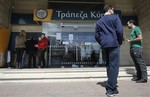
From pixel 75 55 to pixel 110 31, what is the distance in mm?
6086

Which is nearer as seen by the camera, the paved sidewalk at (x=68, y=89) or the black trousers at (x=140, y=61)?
the paved sidewalk at (x=68, y=89)

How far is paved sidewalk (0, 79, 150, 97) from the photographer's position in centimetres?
449

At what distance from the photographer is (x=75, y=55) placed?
10305mm

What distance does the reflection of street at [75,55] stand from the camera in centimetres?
1025

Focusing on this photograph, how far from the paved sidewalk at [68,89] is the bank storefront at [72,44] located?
178 inches

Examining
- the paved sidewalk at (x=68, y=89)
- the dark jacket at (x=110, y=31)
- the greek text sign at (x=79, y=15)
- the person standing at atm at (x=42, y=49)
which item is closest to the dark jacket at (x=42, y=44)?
the person standing at atm at (x=42, y=49)

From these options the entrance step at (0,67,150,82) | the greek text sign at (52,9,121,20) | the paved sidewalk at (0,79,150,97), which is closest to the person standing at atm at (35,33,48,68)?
the greek text sign at (52,9,121,20)

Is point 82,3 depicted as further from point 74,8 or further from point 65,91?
point 65,91

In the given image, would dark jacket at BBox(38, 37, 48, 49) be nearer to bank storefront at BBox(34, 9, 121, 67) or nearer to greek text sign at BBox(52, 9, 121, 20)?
bank storefront at BBox(34, 9, 121, 67)

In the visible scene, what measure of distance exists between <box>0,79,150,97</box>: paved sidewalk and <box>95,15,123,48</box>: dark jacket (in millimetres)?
974

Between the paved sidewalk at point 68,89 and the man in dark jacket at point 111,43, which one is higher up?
the man in dark jacket at point 111,43

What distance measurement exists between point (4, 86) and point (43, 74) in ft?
3.83

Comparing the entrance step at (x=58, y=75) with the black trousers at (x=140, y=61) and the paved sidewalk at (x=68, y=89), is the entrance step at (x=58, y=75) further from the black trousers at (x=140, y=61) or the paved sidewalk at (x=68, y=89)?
the black trousers at (x=140, y=61)

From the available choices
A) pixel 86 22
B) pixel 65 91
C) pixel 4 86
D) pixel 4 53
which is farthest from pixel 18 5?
pixel 65 91
